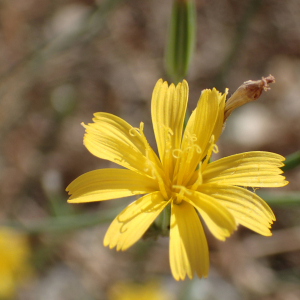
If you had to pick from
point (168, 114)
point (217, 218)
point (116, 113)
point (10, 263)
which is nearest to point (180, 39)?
point (168, 114)

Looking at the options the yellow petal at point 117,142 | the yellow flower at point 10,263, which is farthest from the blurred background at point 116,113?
the yellow petal at point 117,142

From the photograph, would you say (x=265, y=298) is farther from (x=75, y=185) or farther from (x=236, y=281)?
(x=75, y=185)

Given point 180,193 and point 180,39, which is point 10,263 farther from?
point 180,39

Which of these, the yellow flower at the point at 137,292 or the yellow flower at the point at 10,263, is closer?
the yellow flower at the point at 10,263

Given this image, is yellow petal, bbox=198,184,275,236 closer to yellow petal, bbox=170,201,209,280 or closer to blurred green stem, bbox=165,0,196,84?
yellow petal, bbox=170,201,209,280

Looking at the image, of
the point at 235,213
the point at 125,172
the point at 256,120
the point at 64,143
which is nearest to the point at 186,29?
the point at 125,172

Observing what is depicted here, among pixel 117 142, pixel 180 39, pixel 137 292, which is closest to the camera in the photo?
pixel 117 142

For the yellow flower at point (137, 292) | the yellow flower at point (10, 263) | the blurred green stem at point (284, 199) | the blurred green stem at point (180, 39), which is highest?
the blurred green stem at point (180, 39)

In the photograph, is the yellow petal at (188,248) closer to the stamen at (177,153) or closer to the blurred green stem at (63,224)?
the stamen at (177,153)
